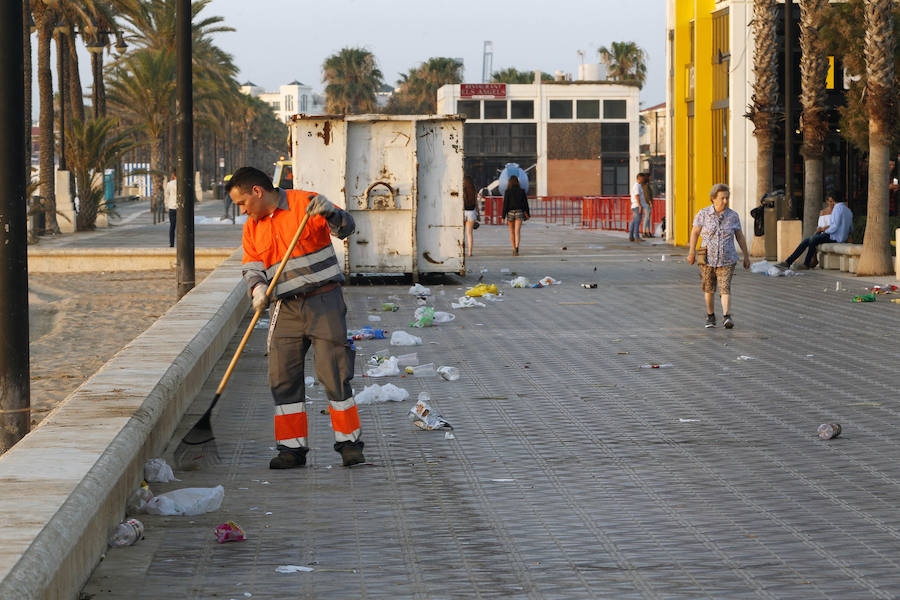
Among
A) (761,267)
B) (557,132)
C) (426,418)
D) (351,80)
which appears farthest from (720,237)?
(351,80)

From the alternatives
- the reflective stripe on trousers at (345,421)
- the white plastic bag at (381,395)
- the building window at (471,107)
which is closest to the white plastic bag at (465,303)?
the white plastic bag at (381,395)

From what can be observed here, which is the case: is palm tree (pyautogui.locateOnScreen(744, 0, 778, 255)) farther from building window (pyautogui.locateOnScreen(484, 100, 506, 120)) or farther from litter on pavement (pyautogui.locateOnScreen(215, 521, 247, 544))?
building window (pyautogui.locateOnScreen(484, 100, 506, 120))

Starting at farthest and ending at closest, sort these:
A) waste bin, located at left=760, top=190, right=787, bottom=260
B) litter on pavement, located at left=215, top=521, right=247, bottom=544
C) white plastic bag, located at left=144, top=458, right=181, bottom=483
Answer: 1. waste bin, located at left=760, top=190, right=787, bottom=260
2. white plastic bag, located at left=144, top=458, right=181, bottom=483
3. litter on pavement, located at left=215, top=521, right=247, bottom=544

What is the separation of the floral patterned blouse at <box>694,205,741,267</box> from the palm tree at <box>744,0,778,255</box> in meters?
11.9

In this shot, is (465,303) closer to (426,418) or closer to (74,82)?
(426,418)

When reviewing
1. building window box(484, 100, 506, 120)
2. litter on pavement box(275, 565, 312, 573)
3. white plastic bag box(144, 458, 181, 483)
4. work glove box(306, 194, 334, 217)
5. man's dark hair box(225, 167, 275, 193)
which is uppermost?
building window box(484, 100, 506, 120)

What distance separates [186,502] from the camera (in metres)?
6.71

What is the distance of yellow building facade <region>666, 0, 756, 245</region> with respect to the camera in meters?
28.9

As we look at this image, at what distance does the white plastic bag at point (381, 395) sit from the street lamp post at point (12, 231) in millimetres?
2959

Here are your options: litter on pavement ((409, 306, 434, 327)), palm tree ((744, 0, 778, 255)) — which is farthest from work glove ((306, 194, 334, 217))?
palm tree ((744, 0, 778, 255))

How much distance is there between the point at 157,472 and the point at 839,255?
1816cm

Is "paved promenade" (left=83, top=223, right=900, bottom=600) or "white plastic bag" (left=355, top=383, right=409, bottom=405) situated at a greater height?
"white plastic bag" (left=355, top=383, right=409, bottom=405)

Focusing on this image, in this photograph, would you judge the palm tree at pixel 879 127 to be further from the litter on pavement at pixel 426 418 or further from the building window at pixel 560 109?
the building window at pixel 560 109

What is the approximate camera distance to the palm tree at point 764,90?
88.1ft
